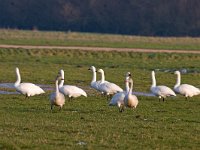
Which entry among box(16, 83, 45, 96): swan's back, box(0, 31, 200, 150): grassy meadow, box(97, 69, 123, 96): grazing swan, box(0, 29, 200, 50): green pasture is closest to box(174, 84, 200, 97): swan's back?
box(0, 31, 200, 150): grassy meadow

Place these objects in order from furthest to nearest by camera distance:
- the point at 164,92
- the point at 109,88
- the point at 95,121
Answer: the point at 109,88 → the point at 164,92 → the point at 95,121

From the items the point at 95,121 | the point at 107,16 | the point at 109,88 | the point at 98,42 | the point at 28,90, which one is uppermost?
the point at 107,16

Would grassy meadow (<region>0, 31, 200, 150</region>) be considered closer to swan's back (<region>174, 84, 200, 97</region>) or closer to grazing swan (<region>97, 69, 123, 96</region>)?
swan's back (<region>174, 84, 200, 97</region>)

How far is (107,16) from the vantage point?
127000 mm

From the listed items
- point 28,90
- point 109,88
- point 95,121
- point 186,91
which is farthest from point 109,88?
point 95,121

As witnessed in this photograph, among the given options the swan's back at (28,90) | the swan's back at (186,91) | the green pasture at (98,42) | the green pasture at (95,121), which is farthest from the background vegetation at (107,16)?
the swan's back at (28,90)

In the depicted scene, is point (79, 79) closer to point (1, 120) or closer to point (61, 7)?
point (1, 120)

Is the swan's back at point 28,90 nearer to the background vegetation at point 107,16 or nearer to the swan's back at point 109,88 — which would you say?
the swan's back at point 109,88

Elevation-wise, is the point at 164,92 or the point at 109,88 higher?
the point at 109,88

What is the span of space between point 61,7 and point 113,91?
102939 millimetres

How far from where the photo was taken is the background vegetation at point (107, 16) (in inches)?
4870

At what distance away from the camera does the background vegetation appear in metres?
124

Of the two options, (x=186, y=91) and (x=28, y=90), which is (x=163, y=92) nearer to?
(x=186, y=91)

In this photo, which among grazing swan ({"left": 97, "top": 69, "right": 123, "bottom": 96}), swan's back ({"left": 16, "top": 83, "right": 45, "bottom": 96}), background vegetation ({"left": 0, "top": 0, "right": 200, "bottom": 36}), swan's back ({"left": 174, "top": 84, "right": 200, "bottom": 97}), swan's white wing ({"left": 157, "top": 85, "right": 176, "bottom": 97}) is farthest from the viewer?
background vegetation ({"left": 0, "top": 0, "right": 200, "bottom": 36})
